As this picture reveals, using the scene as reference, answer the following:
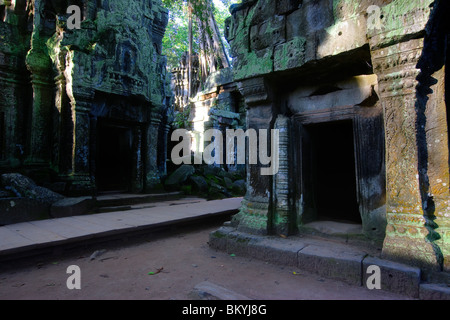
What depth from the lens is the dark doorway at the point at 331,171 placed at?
358 cm

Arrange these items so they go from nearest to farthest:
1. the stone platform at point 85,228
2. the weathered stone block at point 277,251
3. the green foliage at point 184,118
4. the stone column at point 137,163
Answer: the weathered stone block at point 277,251
the stone platform at point 85,228
the stone column at point 137,163
the green foliage at point 184,118

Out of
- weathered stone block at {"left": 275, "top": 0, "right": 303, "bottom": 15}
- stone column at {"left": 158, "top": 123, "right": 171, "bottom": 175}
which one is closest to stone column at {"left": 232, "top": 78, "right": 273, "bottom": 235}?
weathered stone block at {"left": 275, "top": 0, "right": 303, "bottom": 15}

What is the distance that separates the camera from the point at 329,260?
8.23 ft

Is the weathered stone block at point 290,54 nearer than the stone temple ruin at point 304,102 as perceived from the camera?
No

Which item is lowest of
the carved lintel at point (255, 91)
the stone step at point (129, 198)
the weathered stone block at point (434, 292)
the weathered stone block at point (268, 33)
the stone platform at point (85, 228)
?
the weathered stone block at point (434, 292)

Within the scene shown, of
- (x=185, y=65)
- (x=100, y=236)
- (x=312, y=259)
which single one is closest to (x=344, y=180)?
(x=312, y=259)

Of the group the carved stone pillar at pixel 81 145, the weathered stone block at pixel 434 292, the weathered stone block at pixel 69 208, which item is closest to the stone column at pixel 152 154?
the carved stone pillar at pixel 81 145

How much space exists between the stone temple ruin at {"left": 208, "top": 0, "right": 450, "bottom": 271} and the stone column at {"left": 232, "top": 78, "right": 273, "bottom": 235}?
0.01 meters

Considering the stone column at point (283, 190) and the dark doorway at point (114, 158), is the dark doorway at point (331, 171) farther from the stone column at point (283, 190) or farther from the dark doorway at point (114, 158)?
the dark doorway at point (114, 158)

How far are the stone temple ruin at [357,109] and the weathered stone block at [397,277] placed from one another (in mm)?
130

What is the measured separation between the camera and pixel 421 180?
2.38 m

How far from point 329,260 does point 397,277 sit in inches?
21.6

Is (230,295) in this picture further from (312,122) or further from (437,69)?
(437,69)

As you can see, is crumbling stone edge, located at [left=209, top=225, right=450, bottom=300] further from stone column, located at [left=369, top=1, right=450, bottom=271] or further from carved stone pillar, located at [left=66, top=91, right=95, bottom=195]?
carved stone pillar, located at [left=66, top=91, right=95, bottom=195]
